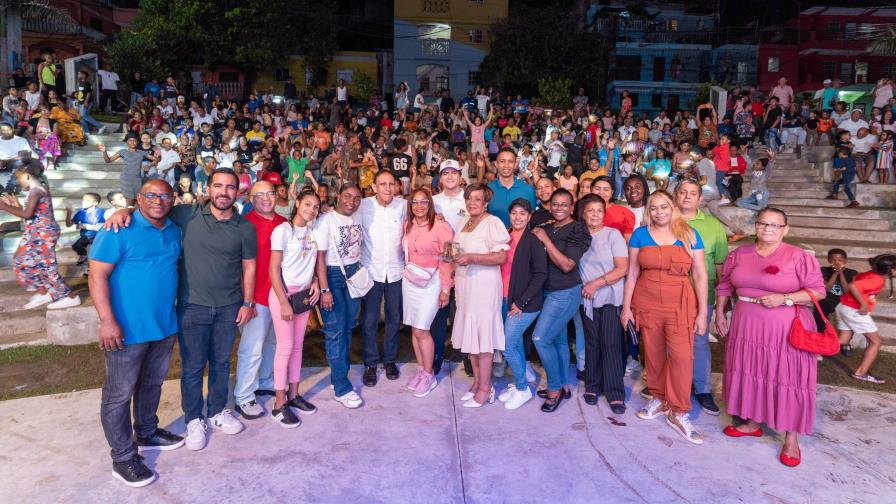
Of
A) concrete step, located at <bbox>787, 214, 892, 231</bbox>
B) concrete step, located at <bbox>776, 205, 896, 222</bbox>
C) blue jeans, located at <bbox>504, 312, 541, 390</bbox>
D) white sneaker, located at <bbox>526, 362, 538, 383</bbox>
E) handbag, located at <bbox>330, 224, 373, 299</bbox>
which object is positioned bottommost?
white sneaker, located at <bbox>526, 362, 538, 383</bbox>

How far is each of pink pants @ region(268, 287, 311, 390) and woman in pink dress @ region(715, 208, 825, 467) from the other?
10.4 ft

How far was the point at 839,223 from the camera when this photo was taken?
9.82 meters

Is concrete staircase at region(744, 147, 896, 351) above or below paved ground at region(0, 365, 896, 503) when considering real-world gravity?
above

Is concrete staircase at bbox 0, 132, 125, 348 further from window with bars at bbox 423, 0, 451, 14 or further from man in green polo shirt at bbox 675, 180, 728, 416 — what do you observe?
window with bars at bbox 423, 0, 451, 14

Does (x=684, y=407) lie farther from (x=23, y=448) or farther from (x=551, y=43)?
(x=551, y=43)

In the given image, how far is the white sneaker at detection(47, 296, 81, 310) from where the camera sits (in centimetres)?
642

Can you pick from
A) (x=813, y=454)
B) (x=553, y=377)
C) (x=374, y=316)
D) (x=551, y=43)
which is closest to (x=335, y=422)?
(x=374, y=316)

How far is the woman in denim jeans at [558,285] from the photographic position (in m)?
4.54

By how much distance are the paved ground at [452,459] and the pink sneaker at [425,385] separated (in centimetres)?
10

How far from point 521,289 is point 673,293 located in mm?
1100

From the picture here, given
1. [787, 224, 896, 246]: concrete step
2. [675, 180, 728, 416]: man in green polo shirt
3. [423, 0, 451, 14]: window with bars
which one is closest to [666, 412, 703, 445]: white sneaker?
[675, 180, 728, 416]: man in green polo shirt

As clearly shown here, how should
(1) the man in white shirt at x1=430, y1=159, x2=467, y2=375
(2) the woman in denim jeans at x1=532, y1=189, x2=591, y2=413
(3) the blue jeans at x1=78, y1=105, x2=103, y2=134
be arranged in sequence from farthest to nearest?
(3) the blue jeans at x1=78, y1=105, x2=103, y2=134 → (1) the man in white shirt at x1=430, y1=159, x2=467, y2=375 → (2) the woman in denim jeans at x1=532, y1=189, x2=591, y2=413

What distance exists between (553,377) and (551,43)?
83.3ft

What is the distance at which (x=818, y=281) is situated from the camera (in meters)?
3.94
